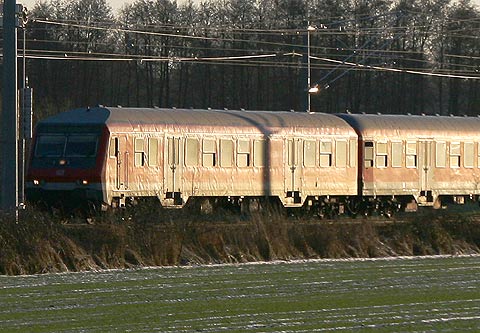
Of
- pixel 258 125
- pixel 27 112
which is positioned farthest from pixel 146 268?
pixel 258 125

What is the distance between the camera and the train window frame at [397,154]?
1545 inches

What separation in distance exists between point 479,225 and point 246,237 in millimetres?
5669

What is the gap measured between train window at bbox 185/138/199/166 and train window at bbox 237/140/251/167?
140 centimetres

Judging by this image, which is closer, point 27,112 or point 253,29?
point 27,112

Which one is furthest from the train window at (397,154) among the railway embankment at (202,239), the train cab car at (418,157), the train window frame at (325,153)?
the railway embankment at (202,239)

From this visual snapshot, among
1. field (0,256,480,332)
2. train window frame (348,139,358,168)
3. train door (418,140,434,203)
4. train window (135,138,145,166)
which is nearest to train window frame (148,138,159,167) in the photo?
train window (135,138,145,166)

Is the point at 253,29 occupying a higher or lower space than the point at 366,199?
higher

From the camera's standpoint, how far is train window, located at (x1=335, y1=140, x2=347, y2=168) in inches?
1495

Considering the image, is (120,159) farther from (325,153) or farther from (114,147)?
(325,153)

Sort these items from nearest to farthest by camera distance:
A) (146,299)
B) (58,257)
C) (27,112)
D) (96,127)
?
(146,299), (58,257), (27,112), (96,127)

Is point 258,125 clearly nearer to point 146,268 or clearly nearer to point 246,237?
point 246,237

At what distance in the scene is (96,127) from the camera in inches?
1289

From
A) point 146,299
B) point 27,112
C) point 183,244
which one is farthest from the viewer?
point 27,112

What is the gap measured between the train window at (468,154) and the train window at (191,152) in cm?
1008
